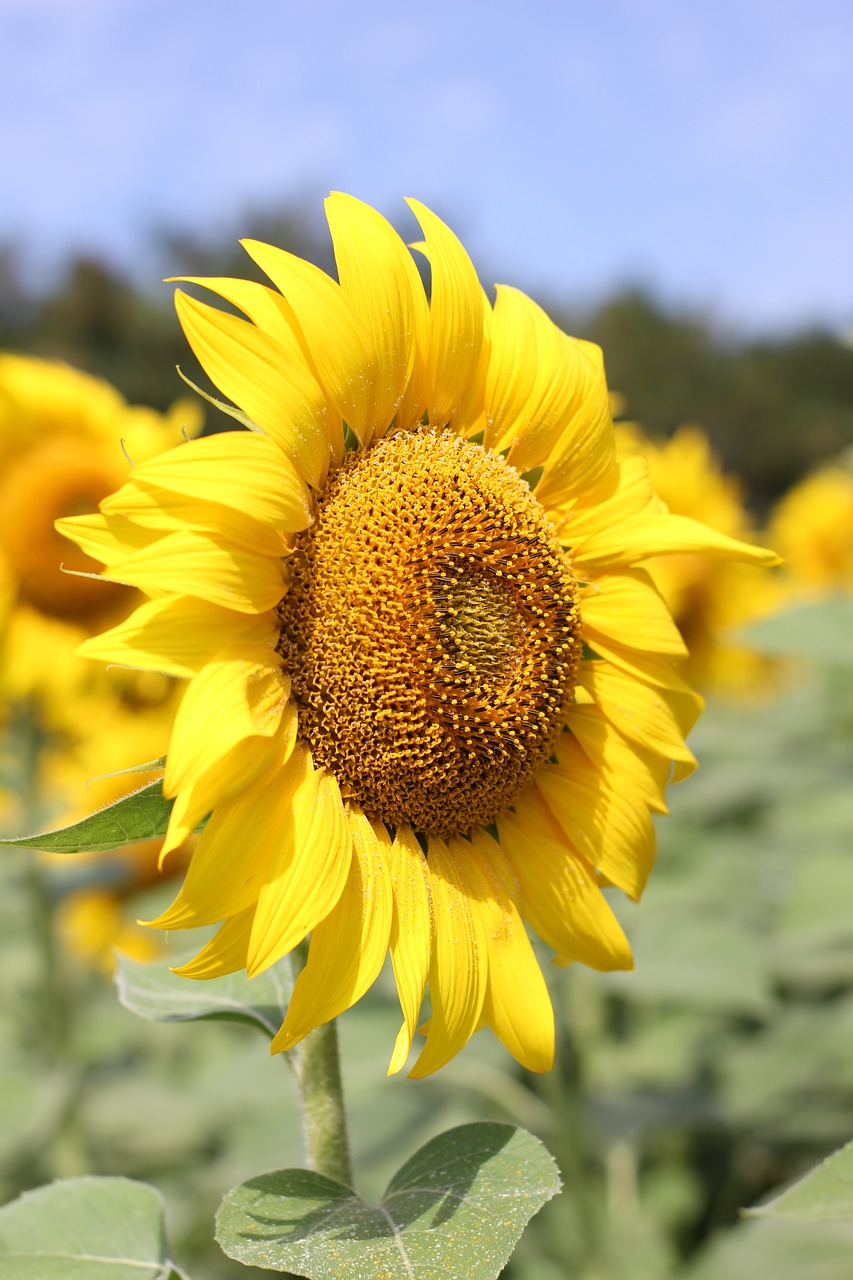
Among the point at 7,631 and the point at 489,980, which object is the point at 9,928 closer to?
the point at 7,631

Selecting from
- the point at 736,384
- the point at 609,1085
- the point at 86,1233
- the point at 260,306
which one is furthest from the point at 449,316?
the point at 736,384

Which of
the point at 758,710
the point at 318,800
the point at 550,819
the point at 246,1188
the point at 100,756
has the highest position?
the point at 318,800

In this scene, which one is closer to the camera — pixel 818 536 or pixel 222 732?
pixel 222 732

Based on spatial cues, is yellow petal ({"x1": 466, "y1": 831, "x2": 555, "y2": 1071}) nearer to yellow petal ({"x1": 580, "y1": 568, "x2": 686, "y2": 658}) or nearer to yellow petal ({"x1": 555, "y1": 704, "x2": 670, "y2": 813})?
yellow petal ({"x1": 555, "y1": 704, "x2": 670, "y2": 813})

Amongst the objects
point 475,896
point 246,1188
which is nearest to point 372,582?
point 475,896

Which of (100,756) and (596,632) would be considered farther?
(100,756)

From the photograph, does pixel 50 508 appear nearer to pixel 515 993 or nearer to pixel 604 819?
pixel 604 819

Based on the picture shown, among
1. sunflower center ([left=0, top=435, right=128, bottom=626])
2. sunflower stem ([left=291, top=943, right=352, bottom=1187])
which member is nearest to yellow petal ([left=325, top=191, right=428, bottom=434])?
sunflower stem ([left=291, top=943, right=352, bottom=1187])

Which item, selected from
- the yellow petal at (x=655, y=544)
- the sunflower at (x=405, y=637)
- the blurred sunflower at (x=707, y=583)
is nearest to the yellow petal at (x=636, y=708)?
the sunflower at (x=405, y=637)
